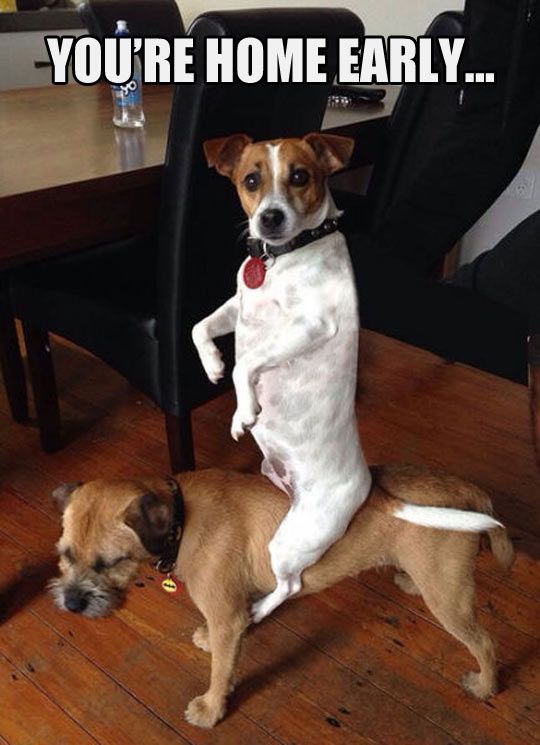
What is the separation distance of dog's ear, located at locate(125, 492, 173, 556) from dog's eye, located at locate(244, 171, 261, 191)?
20.6 inches

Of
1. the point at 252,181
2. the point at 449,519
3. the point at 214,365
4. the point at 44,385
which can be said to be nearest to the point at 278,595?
the point at 449,519

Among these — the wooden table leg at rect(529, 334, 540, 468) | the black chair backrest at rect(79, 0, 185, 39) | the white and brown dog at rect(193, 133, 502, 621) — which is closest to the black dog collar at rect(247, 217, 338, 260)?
the white and brown dog at rect(193, 133, 502, 621)

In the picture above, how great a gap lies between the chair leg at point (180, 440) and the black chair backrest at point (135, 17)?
1.57 m

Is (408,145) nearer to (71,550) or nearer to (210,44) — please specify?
(210,44)

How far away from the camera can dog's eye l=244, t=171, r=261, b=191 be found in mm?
1138

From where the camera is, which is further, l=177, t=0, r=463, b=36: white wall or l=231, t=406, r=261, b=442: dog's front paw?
l=177, t=0, r=463, b=36: white wall

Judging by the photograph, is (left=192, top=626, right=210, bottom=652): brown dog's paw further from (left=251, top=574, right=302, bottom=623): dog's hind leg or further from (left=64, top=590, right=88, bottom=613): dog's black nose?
(left=64, top=590, right=88, bottom=613): dog's black nose

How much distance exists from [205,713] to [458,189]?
122cm

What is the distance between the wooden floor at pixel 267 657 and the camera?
4.18ft

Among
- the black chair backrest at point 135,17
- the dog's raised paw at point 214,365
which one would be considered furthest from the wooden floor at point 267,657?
the black chair backrest at point 135,17

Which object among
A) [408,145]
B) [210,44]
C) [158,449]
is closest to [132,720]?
[158,449]

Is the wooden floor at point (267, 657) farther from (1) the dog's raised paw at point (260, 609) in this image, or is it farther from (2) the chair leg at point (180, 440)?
(2) the chair leg at point (180, 440)

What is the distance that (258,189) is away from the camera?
3.74 ft

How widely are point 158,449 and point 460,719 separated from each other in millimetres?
1068
